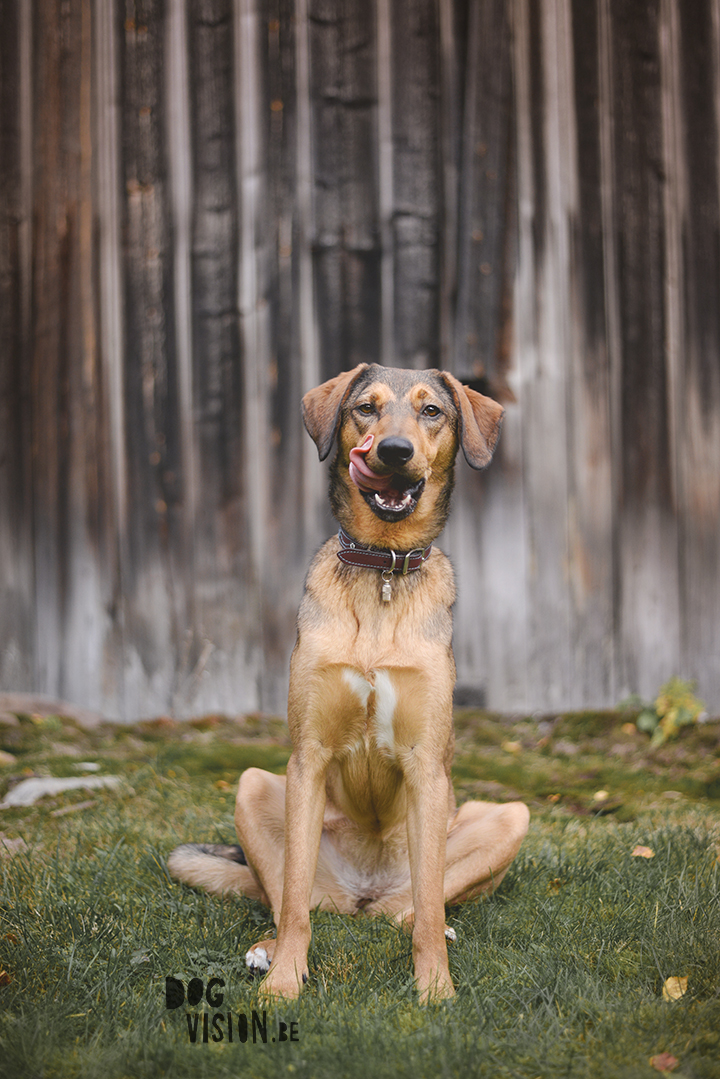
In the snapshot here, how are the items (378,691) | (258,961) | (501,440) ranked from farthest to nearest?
1. (501,440)
2. (378,691)
3. (258,961)

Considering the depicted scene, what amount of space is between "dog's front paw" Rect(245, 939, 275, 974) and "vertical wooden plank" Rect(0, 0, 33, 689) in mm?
3869

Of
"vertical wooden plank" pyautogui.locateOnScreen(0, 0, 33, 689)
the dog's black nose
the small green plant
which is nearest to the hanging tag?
the dog's black nose

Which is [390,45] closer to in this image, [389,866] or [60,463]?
[60,463]

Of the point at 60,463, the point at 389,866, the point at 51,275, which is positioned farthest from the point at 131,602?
the point at 389,866

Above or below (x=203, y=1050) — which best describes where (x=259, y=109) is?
above

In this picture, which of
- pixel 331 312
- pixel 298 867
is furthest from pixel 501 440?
pixel 298 867

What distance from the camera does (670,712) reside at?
528 centimetres

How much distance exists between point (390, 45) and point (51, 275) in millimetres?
2882

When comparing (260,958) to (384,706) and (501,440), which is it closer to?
(384,706)

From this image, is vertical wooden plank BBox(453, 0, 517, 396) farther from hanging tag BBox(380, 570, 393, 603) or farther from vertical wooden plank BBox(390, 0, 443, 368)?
hanging tag BBox(380, 570, 393, 603)

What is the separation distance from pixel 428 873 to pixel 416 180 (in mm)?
4710

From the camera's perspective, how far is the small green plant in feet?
17.2

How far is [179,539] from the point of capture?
577 centimetres

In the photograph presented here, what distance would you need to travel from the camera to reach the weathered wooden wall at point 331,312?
18.3 feet
